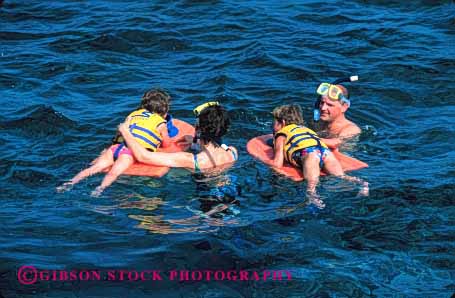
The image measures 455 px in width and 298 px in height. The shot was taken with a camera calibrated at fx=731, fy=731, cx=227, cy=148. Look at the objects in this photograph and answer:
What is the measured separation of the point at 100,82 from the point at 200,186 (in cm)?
474

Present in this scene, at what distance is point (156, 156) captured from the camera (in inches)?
358

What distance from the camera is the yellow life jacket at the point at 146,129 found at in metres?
9.29

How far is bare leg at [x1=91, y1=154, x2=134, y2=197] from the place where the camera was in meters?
8.81

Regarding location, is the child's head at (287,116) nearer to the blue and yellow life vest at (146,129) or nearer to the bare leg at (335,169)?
the bare leg at (335,169)

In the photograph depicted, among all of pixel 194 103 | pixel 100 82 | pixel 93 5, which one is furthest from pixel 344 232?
pixel 93 5

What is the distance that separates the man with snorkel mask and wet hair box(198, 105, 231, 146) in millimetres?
2140

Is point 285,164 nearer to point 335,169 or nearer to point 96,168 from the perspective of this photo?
point 335,169

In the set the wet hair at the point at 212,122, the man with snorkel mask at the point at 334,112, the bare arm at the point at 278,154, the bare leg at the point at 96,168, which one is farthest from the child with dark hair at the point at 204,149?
the man with snorkel mask at the point at 334,112

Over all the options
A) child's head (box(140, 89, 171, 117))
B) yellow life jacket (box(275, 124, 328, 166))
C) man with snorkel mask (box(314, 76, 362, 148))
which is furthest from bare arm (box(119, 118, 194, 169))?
man with snorkel mask (box(314, 76, 362, 148))

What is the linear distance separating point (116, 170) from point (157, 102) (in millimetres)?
1136

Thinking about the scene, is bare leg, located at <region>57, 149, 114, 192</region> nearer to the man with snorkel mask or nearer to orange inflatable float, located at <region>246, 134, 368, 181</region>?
orange inflatable float, located at <region>246, 134, 368, 181</region>

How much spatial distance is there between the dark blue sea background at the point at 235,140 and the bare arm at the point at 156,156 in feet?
0.48

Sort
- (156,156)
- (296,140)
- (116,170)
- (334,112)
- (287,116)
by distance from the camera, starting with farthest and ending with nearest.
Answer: (334,112)
(287,116)
(296,140)
(156,156)
(116,170)

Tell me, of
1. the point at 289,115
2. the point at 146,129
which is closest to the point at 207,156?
the point at 146,129
